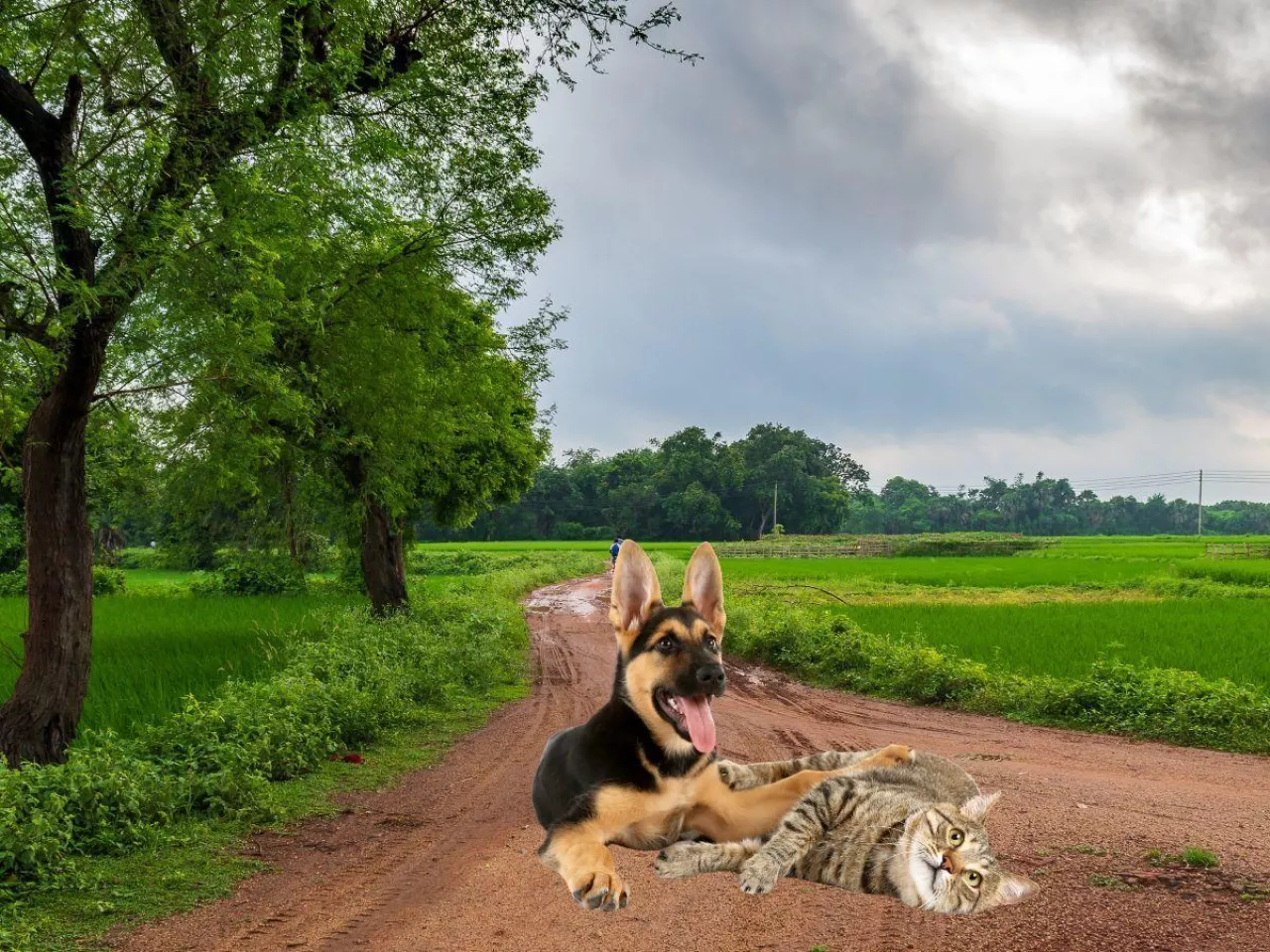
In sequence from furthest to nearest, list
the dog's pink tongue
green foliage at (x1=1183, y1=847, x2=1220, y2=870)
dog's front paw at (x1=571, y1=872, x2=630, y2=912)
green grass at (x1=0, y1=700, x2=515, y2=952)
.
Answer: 1. green grass at (x1=0, y1=700, x2=515, y2=952)
2. green foliage at (x1=1183, y1=847, x2=1220, y2=870)
3. the dog's pink tongue
4. dog's front paw at (x1=571, y1=872, x2=630, y2=912)

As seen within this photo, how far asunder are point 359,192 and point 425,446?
26.8ft

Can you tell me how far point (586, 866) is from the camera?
2.60m

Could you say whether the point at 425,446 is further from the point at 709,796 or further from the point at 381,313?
the point at 709,796

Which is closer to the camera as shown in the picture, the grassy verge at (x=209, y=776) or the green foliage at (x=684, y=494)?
the grassy verge at (x=209, y=776)

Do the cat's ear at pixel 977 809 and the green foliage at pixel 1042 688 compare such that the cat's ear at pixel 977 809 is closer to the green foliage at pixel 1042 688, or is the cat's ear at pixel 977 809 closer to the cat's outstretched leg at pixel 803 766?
the cat's outstretched leg at pixel 803 766

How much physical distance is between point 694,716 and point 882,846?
2.47ft

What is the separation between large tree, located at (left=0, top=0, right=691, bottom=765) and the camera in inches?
335

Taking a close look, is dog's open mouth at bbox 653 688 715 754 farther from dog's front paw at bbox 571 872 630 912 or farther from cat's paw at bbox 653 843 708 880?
dog's front paw at bbox 571 872 630 912

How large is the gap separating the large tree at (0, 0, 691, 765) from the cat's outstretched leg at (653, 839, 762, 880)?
7.57 m

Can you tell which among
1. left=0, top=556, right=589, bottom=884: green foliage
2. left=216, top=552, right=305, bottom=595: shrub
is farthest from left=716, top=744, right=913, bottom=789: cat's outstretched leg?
left=216, top=552, right=305, bottom=595: shrub

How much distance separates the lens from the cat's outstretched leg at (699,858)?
8.66ft

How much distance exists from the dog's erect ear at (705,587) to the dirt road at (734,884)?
94 centimetres

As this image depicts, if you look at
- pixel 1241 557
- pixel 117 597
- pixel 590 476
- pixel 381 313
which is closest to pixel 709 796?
pixel 381 313

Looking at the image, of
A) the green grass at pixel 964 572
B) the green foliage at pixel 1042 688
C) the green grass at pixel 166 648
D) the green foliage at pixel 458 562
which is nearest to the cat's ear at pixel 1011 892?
the green grass at pixel 166 648
